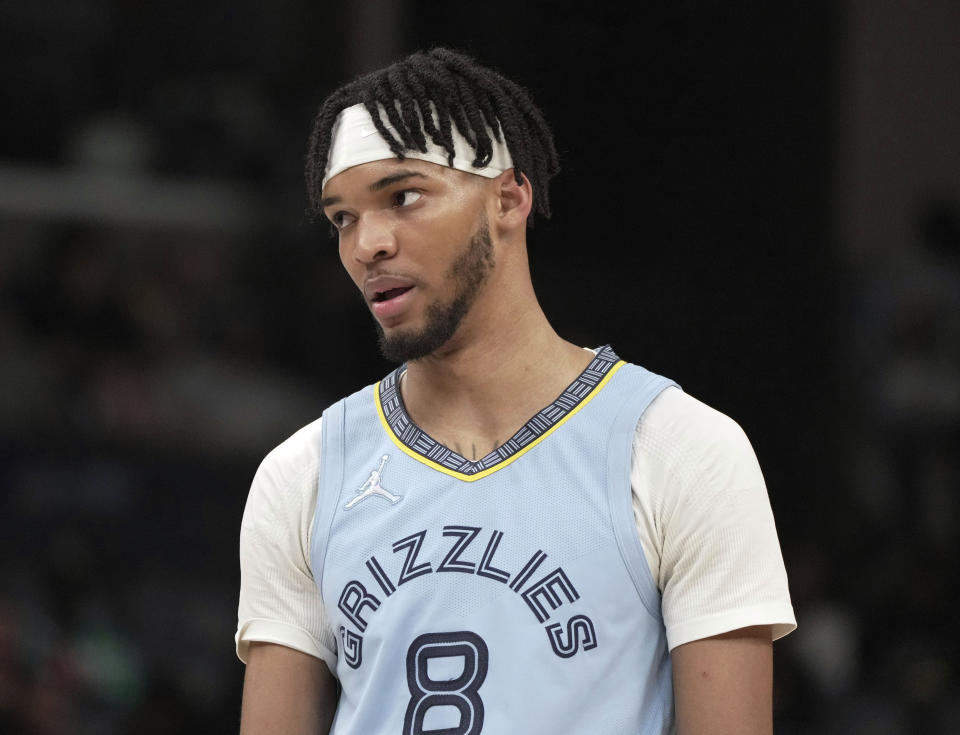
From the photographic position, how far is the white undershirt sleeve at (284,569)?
7.12ft

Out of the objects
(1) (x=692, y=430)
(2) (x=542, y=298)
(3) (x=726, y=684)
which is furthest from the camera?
(2) (x=542, y=298)

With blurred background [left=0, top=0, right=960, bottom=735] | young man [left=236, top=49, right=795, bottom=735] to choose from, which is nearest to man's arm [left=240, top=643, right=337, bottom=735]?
young man [left=236, top=49, right=795, bottom=735]

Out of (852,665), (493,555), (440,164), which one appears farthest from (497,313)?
(852,665)

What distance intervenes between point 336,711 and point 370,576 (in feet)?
0.90

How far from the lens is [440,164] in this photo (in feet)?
6.91

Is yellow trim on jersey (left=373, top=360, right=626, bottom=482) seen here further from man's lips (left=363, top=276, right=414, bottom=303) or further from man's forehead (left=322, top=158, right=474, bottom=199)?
man's forehead (left=322, top=158, right=474, bottom=199)

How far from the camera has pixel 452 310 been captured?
212cm

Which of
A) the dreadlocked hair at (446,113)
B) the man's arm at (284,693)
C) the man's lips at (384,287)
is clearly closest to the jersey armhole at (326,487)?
the man's arm at (284,693)

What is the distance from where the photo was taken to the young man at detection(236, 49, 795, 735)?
1928mm

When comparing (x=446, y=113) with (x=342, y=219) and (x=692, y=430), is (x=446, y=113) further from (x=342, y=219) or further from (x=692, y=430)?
(x=692, y=430)

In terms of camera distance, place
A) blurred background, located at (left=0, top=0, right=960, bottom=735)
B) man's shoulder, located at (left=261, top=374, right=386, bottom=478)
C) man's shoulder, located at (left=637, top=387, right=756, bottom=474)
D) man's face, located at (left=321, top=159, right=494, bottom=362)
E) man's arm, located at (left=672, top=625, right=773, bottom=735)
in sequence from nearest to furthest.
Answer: man's arm, located at (left=672, top=625, right=773, bottom=735)
man's shoulder, located at (left=637, top=387, right=756, bottom=474)
man's face, located at (left=321, top=159, right=494, bottom=362)
man's shoulder, located at (left=261, top=374, right=386, bottom=478)
blurred background, located at (left=0, top=0, right=960, bottom=735)

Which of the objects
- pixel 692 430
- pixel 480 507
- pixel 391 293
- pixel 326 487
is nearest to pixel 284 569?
pixel 326 487

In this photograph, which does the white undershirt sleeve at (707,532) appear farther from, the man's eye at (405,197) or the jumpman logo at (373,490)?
the man's eye at (405,197)

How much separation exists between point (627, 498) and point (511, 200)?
1.71ft
